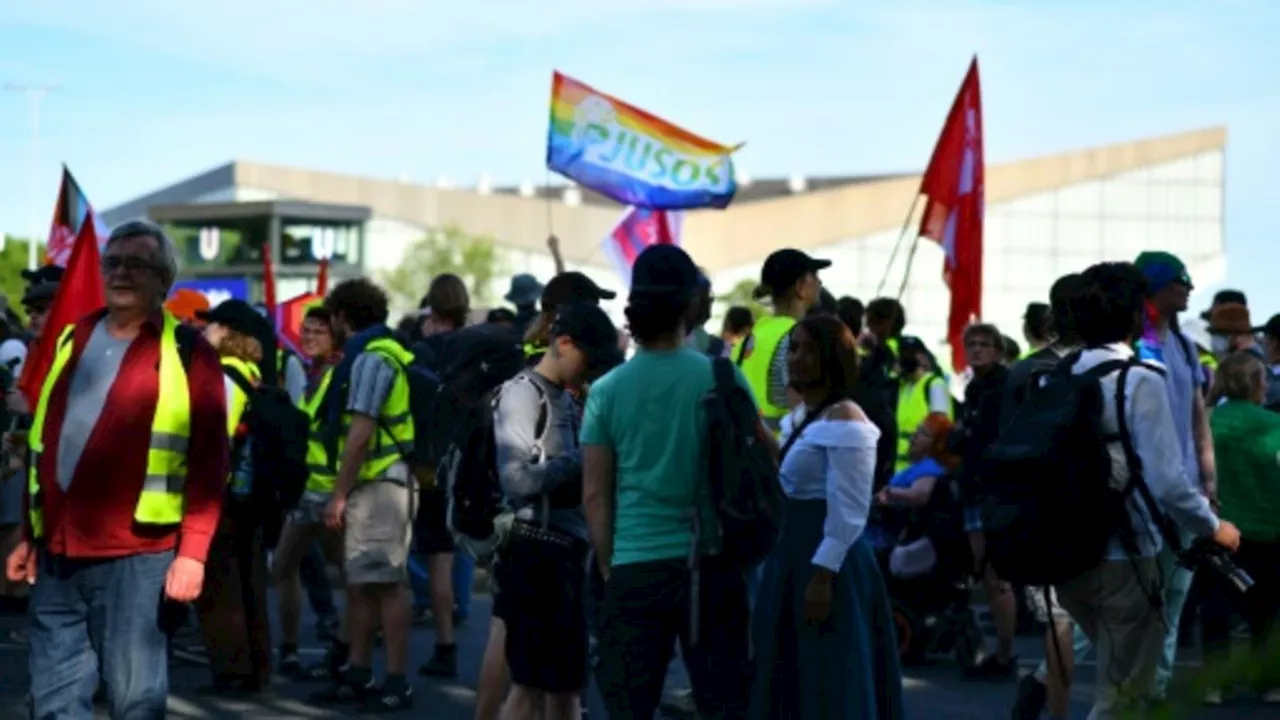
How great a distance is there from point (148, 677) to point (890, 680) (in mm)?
2057

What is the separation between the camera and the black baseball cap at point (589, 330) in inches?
257

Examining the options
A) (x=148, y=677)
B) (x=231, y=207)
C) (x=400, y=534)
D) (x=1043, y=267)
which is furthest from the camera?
(x=1043, y=267)

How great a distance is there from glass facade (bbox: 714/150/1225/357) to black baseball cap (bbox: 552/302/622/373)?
86.8m

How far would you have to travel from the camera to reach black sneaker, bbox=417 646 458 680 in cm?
1066

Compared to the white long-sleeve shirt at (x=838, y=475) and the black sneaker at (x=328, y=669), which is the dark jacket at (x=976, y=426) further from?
the white long-sleeve shirt at (x=838, y=475)

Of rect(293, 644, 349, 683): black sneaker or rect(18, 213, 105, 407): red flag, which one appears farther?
rect(293, 644, 349, 683): black sneaker

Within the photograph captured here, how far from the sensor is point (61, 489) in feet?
18.6

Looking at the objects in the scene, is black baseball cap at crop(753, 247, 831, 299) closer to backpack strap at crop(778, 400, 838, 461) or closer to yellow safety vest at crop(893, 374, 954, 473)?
backpack strap at crop(778, 400, 838, 461)

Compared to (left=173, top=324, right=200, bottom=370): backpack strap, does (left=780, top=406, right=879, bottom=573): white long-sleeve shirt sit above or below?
below

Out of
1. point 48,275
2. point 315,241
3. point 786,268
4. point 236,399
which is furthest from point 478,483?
point 315,241

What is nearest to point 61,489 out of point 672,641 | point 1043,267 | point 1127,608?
point 672,641

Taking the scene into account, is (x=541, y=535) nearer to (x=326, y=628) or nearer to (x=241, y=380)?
(x=241, y=380)

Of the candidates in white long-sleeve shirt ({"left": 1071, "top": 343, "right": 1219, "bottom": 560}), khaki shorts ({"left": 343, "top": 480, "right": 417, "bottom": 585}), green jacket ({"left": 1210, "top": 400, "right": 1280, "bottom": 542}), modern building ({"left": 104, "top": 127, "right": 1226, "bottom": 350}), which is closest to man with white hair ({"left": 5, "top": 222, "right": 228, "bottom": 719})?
white long-sleeve shirt ({"left": 1071, "top": 343, "right": 1219, "bottom": 560})

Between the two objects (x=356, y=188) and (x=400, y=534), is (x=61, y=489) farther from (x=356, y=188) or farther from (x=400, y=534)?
(x=356, y=188)
